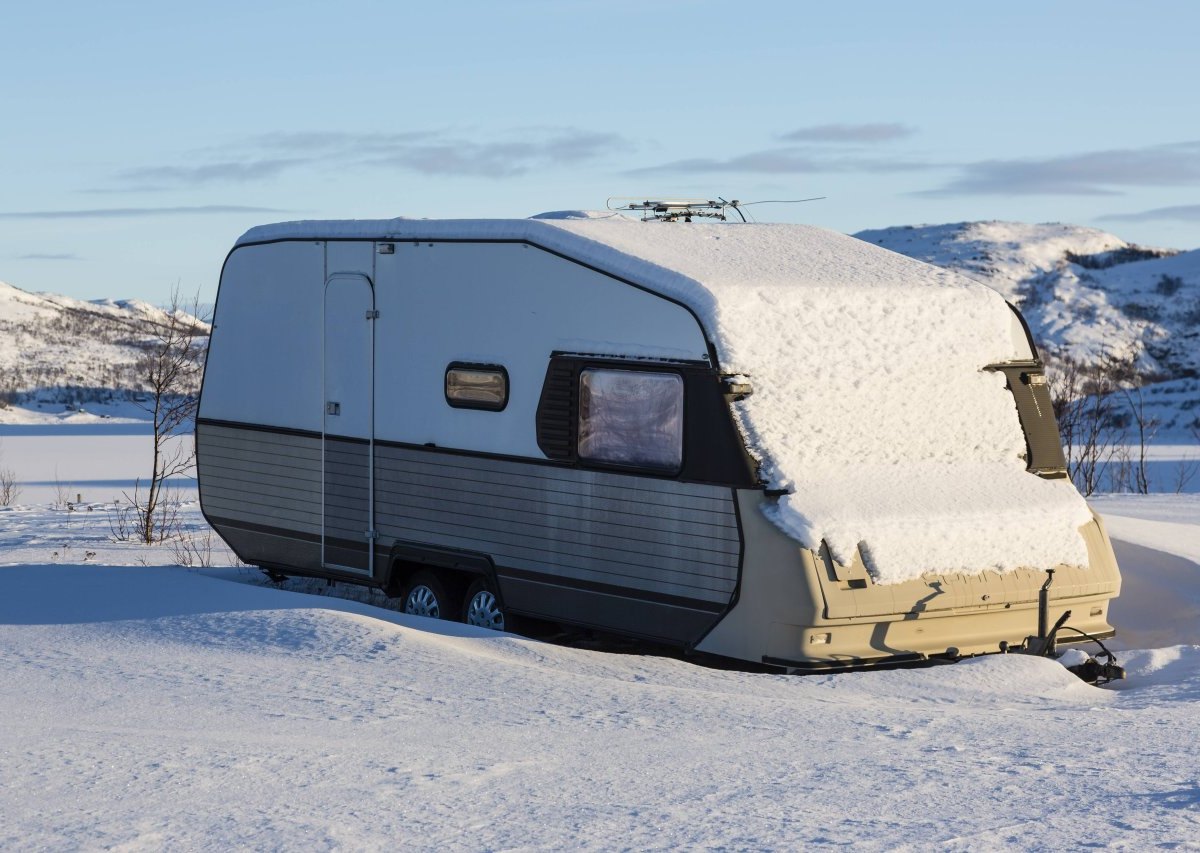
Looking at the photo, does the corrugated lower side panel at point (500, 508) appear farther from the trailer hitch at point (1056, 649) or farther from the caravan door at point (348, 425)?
the trailer hitch at point (1056, 649)

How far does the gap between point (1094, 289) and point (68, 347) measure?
6076cm

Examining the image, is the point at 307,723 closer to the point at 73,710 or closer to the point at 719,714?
the point at 73,710

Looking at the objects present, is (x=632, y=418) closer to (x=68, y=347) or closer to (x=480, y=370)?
(x=480, y=370)

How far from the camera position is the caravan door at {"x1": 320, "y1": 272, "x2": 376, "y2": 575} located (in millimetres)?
10602

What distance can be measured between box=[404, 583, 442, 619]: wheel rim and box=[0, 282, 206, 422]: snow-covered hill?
167ft

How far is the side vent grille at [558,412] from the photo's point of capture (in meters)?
9.12

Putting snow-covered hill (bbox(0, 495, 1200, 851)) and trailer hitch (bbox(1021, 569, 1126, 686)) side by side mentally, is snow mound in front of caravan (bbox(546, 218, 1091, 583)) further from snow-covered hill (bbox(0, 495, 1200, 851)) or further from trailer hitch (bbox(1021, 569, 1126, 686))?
snow-covered hill (bbox(0, 495, 1200, 851))

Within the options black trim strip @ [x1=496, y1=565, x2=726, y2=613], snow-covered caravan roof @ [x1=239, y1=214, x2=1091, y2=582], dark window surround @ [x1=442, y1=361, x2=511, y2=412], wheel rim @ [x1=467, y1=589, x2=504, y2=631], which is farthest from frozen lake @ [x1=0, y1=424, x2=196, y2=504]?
snow-covered caravan roof @ [x1=239, y1=214, x2=1091, y2=582]

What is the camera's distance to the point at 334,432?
10.9 metres

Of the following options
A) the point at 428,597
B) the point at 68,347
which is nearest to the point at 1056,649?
the point at 428,597

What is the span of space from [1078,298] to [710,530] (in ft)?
268

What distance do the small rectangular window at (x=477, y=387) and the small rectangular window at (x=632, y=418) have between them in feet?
2.40

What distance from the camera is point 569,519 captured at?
917 cm

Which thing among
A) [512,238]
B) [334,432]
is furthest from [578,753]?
[334,432]
